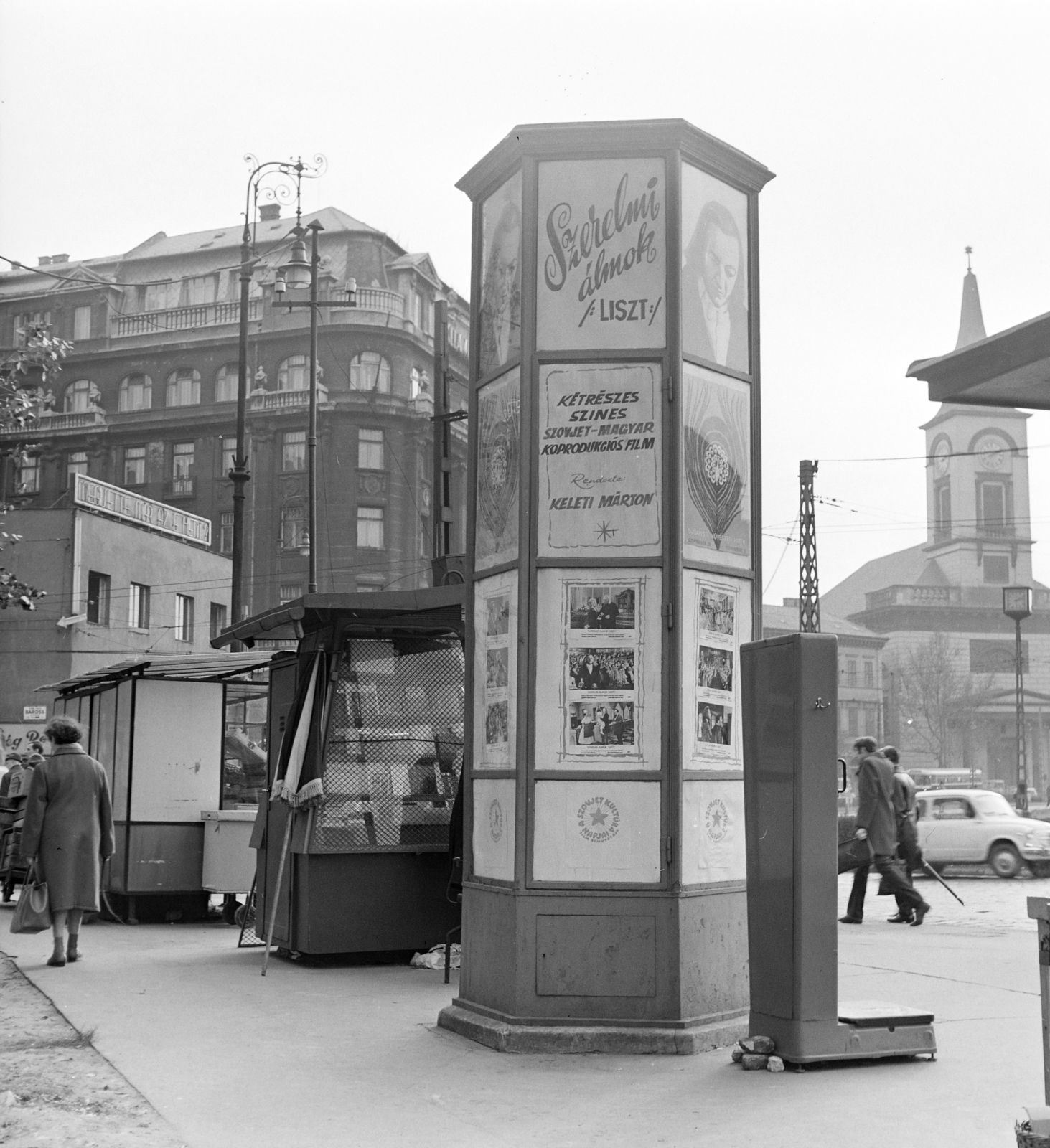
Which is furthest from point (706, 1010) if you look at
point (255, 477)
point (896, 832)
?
point (255, 477)

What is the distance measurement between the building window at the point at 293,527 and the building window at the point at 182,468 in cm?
535

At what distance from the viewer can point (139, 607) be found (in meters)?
46.6

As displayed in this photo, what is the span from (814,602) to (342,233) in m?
38.7

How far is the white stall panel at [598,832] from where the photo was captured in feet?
25.4

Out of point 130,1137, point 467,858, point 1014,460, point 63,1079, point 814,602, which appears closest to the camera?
point 130,1137

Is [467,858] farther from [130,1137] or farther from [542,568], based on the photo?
[130,1137]

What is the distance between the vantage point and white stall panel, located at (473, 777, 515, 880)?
793 cm

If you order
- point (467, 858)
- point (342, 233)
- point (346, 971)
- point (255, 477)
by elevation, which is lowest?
point (346, 971)

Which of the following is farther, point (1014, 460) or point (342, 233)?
point (1014, 460)

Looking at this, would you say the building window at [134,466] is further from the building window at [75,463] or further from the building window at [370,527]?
the building window at [370,527]

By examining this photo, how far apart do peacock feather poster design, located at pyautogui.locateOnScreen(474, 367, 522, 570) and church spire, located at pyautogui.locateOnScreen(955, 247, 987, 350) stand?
5310 inches

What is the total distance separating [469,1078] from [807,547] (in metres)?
32.6

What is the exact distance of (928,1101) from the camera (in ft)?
20.9

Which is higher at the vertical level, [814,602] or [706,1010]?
[814,602]
